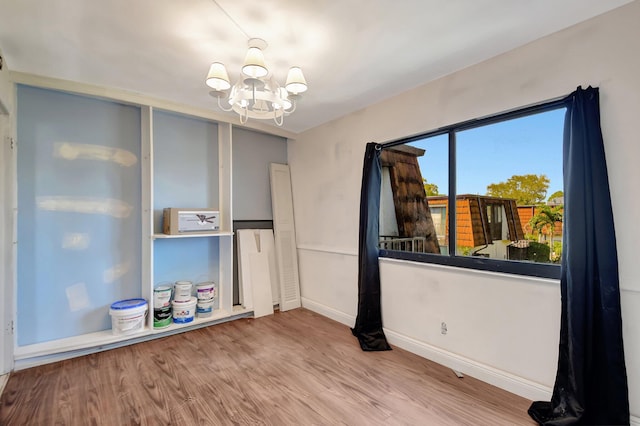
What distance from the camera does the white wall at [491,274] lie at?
1699 mm

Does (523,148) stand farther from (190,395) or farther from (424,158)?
(190,395)

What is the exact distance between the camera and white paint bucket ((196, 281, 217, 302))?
3.36m

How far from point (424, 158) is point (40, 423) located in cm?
357

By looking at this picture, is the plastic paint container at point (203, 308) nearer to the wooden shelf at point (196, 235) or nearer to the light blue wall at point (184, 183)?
the light blue wall at point (184, 183)

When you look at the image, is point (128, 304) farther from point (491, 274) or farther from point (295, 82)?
point (491, 274)

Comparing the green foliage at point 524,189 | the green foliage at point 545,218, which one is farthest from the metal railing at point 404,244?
the green foliage at point 545,218

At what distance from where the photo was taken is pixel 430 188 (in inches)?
112

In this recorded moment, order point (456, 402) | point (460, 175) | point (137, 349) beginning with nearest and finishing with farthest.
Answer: point (456, 402)
point (460, 175)
point (137, 349)

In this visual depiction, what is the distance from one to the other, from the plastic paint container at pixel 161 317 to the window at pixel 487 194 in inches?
95.5

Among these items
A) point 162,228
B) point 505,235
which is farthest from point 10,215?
point 505,235

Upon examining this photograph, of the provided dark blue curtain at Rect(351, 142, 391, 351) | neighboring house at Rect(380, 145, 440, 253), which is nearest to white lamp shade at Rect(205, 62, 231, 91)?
dark blue curtain at Rect(351, 142, 391, 351)

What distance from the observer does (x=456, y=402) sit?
2025mm

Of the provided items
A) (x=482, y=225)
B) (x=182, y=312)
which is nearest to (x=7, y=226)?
(x=182, y=312)

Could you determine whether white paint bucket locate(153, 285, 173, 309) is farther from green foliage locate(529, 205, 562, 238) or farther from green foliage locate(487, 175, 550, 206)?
green foliage locate(529, 205, 562, 238)
